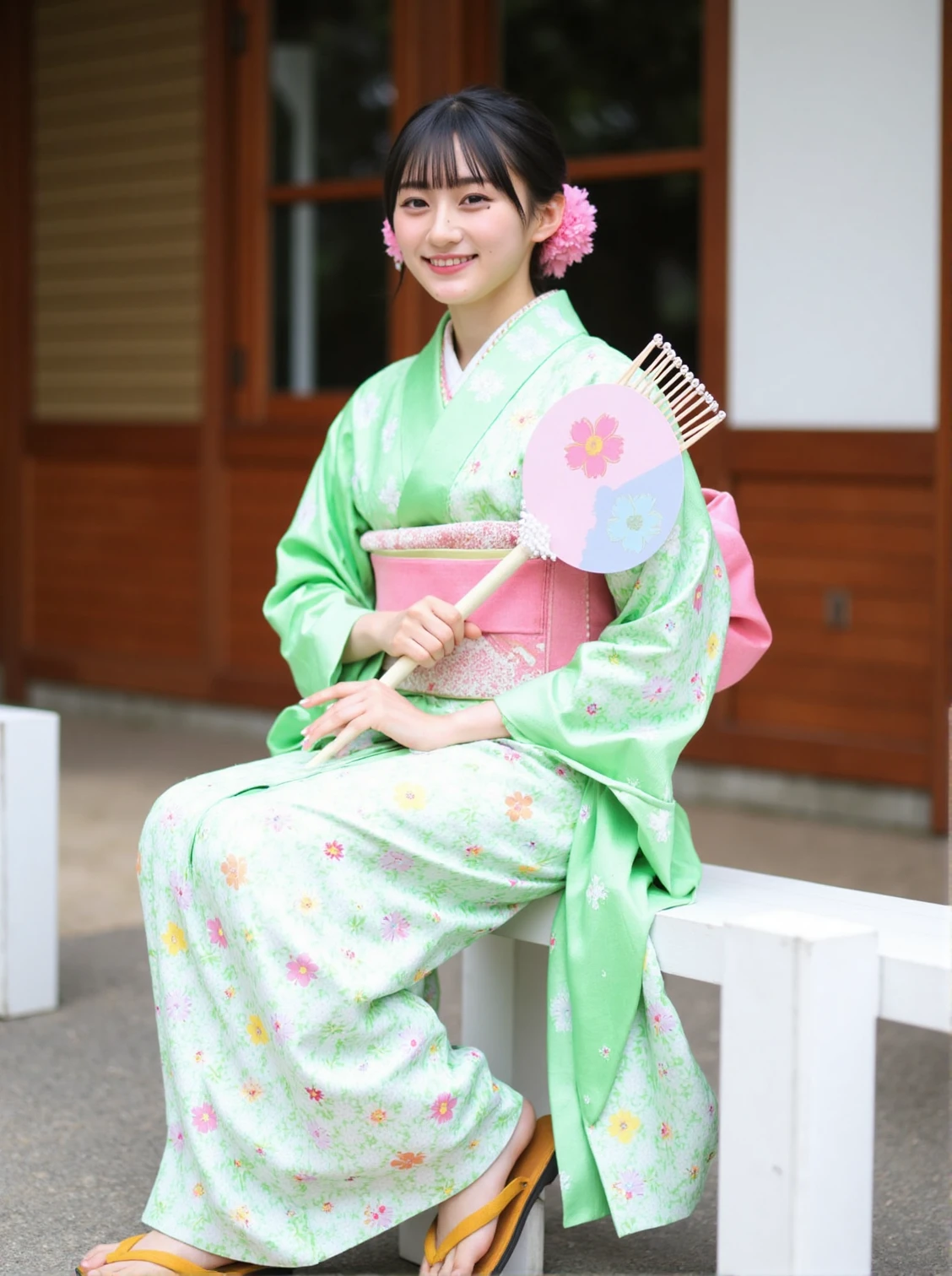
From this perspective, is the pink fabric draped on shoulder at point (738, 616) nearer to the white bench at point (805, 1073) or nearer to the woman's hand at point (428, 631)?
the woman's hand at point (428, 631)

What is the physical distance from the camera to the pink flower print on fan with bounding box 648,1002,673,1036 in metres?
1.97

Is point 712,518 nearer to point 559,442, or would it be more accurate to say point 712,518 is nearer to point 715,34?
point 559,442

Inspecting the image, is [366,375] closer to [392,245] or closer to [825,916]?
[392,245]

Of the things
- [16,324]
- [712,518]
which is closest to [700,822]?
[712,518]

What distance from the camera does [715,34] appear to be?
4566mm

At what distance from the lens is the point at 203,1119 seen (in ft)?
6.55

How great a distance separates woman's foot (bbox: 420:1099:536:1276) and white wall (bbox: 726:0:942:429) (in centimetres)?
269

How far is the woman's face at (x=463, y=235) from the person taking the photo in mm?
2203

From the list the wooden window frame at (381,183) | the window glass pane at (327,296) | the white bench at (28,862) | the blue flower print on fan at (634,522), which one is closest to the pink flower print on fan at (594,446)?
Answer: the blue flower print on fan at (634,522)

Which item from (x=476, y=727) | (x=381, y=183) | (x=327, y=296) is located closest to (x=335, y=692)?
(x=476, y=727)

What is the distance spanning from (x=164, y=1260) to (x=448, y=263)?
48.3 inches

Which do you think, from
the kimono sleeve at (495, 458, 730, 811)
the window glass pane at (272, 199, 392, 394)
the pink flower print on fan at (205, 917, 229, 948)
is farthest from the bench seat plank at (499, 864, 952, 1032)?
the window glass pane at (272, 199, 392, 394)

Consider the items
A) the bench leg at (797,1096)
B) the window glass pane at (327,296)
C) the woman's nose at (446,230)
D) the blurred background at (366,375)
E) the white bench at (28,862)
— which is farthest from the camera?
the window glass pane at (327,296)

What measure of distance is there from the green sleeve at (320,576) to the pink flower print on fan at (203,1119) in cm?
52
